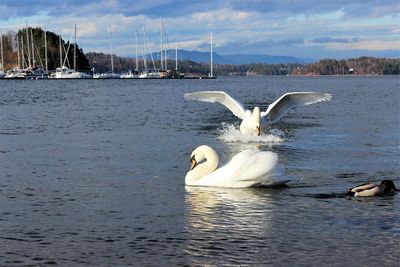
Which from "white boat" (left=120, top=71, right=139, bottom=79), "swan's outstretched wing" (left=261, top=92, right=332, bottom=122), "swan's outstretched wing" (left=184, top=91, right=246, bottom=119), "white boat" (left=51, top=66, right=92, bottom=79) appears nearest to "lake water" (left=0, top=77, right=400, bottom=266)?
"swan's outstretched wing" (left=261, top=92, right=332, bottom=122)

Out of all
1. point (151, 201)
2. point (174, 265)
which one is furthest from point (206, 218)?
point (174, 265)

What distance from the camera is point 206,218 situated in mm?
10773

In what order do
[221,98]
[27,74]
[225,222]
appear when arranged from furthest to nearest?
[27,74], [221,98], [225,222]

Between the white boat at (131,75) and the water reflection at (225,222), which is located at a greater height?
the water reflection at (225,222)

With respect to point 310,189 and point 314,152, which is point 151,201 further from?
point 314,152

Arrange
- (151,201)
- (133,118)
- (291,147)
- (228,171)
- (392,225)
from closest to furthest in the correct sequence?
(392,225)
(151,201)
(228,171)
(291,147)
(133,118)

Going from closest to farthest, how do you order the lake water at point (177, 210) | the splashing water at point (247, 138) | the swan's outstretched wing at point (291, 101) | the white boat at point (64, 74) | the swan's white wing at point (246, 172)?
the lake water at point (177, 210), the swan's white wing at point (246, 172), the splashing water at point (247, 138), the swan's outstretched wing at point (291, 101), the white boat at point (64, 74)

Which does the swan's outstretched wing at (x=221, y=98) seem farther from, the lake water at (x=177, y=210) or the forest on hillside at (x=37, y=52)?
the forest on hillside at (x=37, y=52)

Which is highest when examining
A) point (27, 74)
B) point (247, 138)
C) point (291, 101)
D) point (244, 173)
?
point (291, 101)

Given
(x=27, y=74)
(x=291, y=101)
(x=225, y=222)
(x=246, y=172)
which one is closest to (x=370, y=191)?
(x=246, y=172)

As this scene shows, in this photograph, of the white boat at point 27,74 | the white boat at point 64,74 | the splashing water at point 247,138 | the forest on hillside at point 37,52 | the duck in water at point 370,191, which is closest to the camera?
the duck in water at point 370,191

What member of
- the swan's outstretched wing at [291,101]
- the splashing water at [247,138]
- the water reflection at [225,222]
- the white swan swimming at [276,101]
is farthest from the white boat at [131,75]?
the water reflection at [225,222]

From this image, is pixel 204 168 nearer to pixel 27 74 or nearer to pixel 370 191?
pixel 370 191

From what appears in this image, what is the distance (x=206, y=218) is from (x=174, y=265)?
2.48 meters
